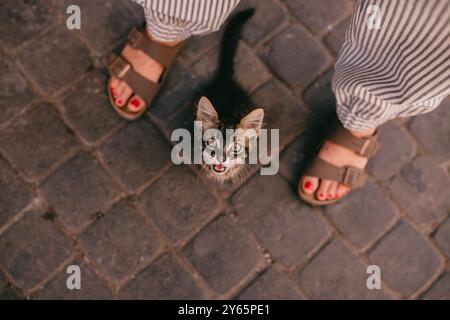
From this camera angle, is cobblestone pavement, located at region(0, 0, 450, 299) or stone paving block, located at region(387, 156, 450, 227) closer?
cobblestone pavement, located at region(0, 0, 450, 299)

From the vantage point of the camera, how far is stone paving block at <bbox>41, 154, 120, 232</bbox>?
2.33 meters

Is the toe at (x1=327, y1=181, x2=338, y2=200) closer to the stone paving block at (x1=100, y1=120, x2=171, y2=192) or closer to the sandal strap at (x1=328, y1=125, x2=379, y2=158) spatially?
the sandal strap at (x1=328, y1=125, x2=379, y2=158)

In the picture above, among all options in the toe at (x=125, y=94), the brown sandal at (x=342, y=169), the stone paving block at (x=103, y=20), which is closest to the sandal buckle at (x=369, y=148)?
the brown sandal at (x=342, y=169)

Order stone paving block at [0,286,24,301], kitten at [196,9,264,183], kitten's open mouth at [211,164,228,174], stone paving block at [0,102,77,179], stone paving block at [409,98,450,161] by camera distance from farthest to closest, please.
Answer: stone paving block at [409,98,450,161], stone paving block at [0,102,77,179], stone paving block at [0,286,24,301], kitten's open mouth at [211,164,228,174], kitten at [196,9,264,183]

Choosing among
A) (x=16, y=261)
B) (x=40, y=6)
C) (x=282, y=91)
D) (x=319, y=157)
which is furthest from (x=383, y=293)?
(x=40, y=6)

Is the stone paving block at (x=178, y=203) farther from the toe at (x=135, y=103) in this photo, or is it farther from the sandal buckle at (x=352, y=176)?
the sandal buckle at (x=352, y=176)

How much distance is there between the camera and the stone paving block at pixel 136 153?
2389 mm

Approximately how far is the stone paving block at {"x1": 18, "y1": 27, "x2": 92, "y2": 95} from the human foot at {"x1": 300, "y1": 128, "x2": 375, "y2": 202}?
160 cm

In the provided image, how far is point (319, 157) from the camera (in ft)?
7.92

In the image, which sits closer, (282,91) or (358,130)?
(358,130)

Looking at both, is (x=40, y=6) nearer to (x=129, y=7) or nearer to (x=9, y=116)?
(x=129, y=7)

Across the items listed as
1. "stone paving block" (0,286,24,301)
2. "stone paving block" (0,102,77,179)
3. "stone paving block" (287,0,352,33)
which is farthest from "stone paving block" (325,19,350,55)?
"stone paving block" (0,286,24,301)

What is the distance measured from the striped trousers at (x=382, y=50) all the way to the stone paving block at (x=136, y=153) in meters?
0.63

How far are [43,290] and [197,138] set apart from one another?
4.17 feet
